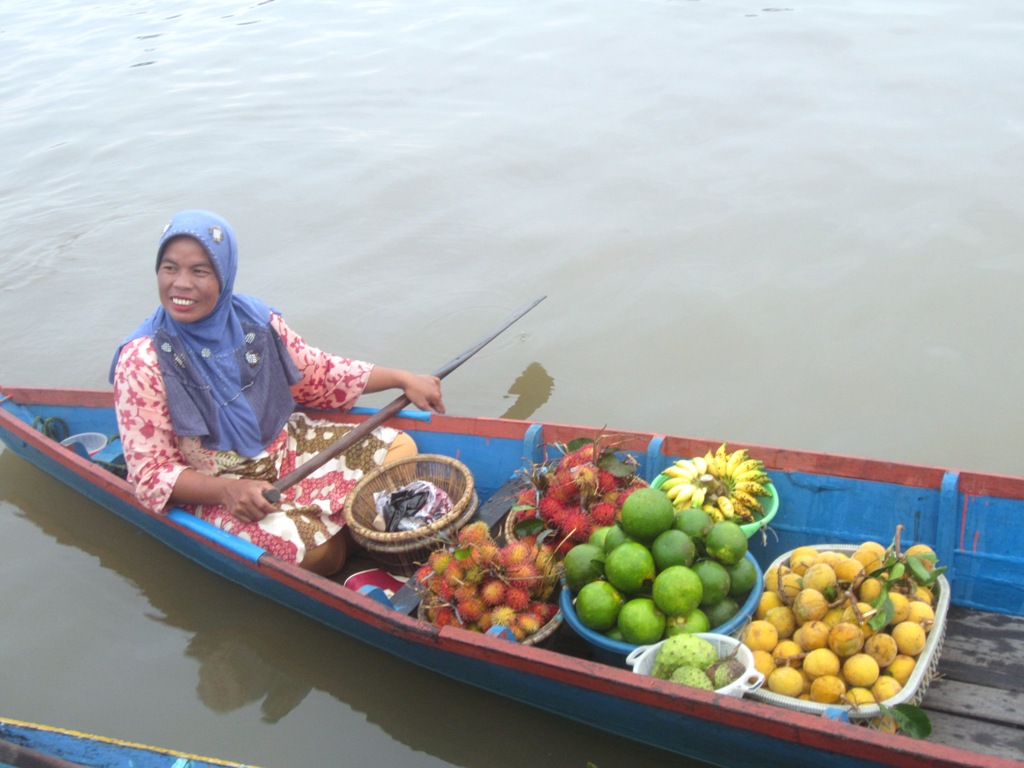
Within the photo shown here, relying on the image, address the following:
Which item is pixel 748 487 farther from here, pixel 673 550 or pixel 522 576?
pixel 522 576

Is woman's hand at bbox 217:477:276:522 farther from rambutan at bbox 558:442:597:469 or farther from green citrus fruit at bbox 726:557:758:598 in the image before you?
green citrus fruit at bbox 726:557:758:598

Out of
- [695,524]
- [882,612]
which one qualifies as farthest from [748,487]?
[882,612]

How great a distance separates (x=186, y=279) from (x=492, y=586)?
4.92 ft

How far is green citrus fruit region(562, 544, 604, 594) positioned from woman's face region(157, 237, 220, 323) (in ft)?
5.16

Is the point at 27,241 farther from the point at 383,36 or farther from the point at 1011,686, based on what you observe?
the point at 1011,686

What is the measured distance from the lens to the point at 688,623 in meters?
2.70

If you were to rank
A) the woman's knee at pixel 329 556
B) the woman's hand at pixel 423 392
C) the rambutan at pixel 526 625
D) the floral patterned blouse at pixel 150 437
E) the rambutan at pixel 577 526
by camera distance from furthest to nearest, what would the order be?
1. the woman's hand at pixel 423 392
2. the woman's knee at pixel 329 556
3. the floral patterned blouse at pixel 150 437
4. the rambutan at pixel 577 526
5. the rambutan at pixel 526 625

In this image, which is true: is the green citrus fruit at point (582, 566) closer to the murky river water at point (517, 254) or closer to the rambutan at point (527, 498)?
the rambutan at point (527, 498)

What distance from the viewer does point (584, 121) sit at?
321 inches

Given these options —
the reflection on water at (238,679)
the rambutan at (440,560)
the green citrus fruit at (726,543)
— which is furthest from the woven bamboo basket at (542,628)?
the reflection on water at (238,679)

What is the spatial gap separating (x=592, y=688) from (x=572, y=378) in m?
2.75

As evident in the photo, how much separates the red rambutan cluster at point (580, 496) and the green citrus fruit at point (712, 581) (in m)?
0.47

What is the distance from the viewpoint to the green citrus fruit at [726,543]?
109 inches

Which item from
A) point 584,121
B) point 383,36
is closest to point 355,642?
point 584,121
